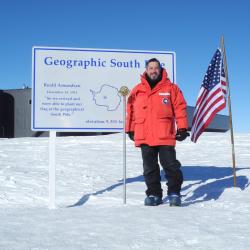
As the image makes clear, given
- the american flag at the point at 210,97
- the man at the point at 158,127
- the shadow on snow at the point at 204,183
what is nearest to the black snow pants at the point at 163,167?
the man at the point at 158,127

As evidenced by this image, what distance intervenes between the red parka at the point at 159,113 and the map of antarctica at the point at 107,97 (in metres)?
0.57

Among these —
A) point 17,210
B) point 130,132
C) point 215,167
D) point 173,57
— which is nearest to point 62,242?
point 17,210

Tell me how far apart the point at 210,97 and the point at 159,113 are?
1744mm

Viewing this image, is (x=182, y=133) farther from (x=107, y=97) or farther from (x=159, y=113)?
(x=107, y=97)

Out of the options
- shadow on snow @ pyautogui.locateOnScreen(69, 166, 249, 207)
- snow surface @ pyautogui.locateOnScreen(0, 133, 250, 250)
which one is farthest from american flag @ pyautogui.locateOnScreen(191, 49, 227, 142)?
snow surface @ pyautogui.locateOnScreen(0, 133, 250, 250)

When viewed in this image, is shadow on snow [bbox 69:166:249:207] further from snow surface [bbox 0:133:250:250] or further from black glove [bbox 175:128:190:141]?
black glove [bbox 175:128:190:141]

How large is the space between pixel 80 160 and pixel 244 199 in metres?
5.21

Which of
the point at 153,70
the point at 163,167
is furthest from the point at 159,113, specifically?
the point at 163,167

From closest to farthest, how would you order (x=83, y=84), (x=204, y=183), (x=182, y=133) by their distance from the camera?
(x=182, y=133) → (x=83, y=84) → (x=204, y=183)

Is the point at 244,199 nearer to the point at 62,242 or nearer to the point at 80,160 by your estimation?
the point at 62,242

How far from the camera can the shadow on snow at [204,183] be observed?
554cm

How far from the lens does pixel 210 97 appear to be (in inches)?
248

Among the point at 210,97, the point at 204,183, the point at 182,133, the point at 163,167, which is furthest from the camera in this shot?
the point at 204,183

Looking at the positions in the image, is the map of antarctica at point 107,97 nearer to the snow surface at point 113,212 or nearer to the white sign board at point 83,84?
the white sign board at point 83,84
